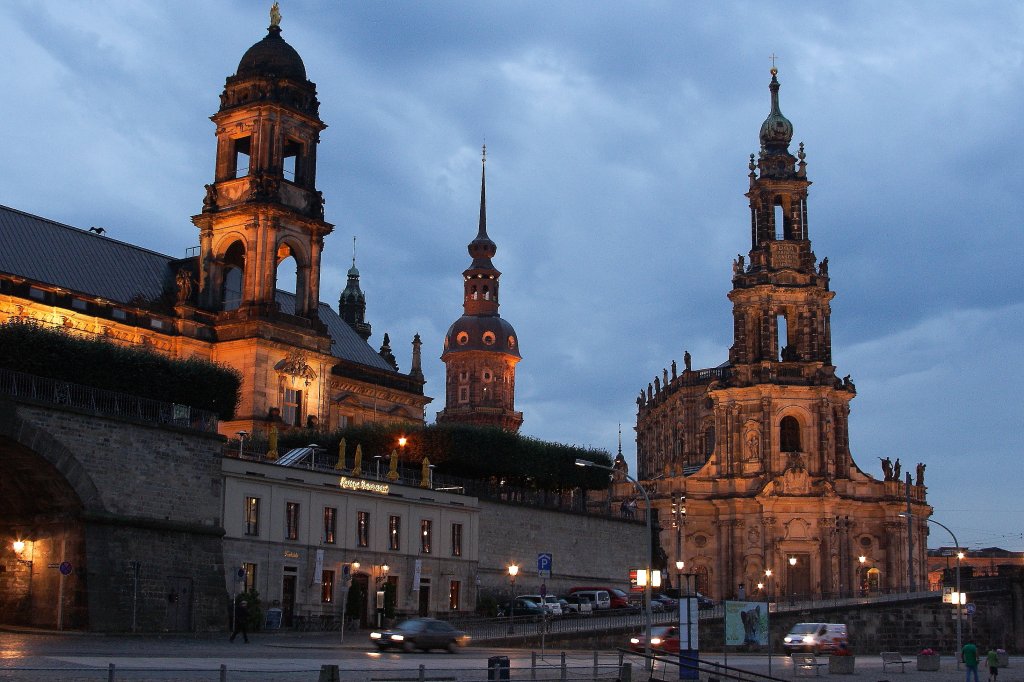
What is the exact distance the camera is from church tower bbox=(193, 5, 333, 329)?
84.1 m

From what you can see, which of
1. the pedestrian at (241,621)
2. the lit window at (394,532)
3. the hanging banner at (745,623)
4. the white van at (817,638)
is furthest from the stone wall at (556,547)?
the hanging banner at (745,623)

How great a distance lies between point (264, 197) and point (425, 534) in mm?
28146

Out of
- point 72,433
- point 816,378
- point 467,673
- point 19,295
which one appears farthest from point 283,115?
point 467,673

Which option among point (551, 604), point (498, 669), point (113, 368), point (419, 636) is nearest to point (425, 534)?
point (551, 604)

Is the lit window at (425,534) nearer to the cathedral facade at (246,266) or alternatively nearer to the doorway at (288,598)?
the doorway at (288,598)

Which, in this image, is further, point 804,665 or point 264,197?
point 264,197

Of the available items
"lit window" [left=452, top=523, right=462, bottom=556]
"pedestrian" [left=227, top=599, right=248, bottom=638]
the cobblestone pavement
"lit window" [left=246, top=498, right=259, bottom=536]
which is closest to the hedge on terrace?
"lit window" [left=452, top=523, right=462, bottom=556]

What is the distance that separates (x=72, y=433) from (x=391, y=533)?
1921cm

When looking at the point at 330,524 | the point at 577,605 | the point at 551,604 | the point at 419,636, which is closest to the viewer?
the point at 419,636

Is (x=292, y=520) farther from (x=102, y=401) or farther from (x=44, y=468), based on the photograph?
(x=44, y=468)

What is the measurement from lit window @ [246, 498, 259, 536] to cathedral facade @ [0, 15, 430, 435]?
23727 mm

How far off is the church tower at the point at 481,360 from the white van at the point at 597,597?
3370 inches

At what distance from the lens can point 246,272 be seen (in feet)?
276

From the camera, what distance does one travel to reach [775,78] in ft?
408
